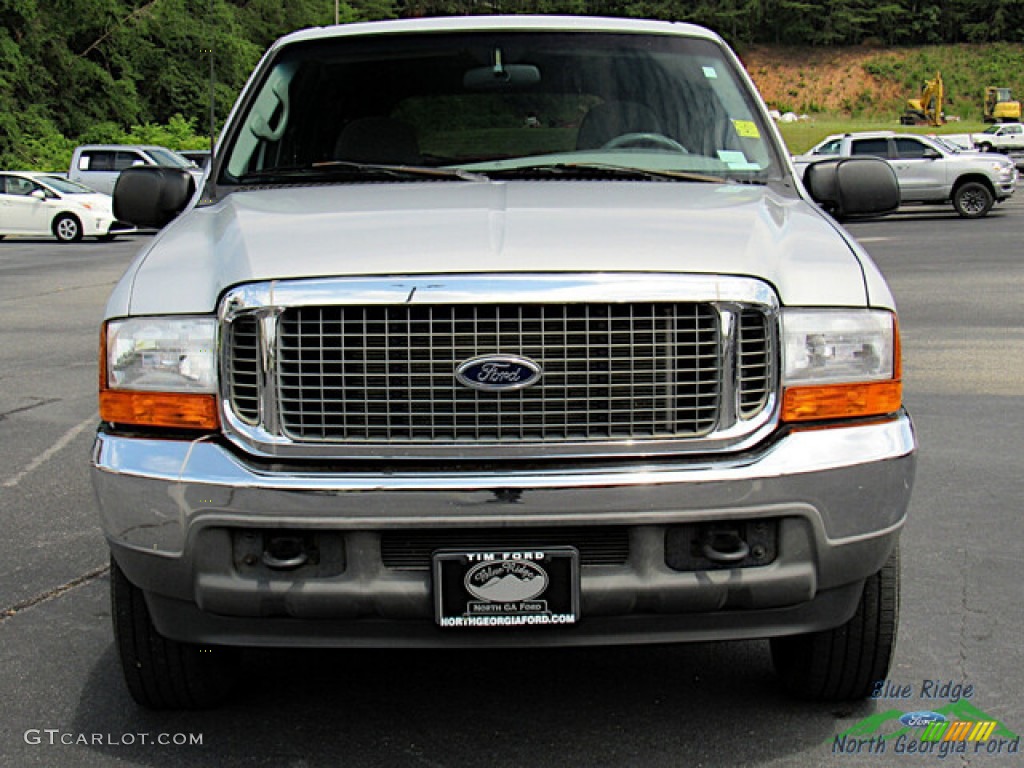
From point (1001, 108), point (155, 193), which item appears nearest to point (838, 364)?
point (155, 193)

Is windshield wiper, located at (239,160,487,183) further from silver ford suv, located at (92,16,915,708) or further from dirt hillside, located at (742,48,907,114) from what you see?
dirt hillside, located at (742,48,907,114)

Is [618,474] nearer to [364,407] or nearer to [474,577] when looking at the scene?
[474,577]

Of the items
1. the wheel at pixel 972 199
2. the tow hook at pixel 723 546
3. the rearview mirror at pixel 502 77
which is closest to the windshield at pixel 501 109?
the rearview mirror at pixel 502 77

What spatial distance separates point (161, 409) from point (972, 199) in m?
27.8

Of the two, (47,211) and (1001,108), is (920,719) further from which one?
(1001,108)

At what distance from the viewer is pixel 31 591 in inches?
198

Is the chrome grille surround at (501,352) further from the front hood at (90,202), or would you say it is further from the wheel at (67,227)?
the wheel at (67,227)

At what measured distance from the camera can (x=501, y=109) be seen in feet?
16.4

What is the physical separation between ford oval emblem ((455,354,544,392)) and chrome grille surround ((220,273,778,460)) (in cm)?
2

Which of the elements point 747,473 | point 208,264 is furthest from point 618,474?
point 208,264

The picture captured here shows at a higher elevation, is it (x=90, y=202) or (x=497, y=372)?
(x=497, y=372)

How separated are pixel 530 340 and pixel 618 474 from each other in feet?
1.15

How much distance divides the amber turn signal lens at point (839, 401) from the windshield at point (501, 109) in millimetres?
1238

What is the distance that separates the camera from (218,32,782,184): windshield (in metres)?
4.72
